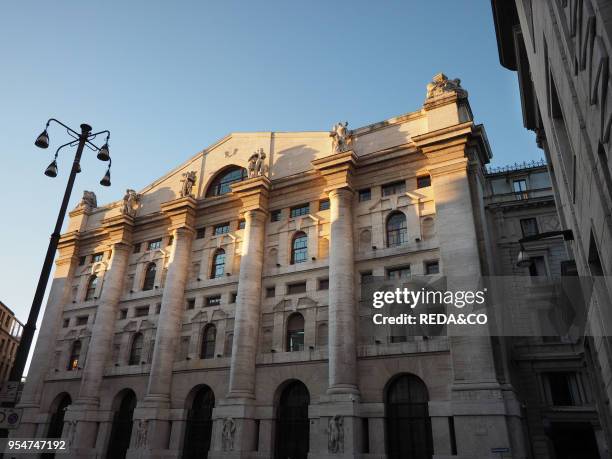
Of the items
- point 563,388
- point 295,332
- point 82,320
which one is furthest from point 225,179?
point 563,388

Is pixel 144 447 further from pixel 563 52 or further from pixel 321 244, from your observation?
pixel 563 52

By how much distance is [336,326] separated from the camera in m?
28.6

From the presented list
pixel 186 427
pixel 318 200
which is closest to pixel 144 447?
pixel 186 427

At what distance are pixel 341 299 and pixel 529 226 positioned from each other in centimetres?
1505

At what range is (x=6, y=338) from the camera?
3091 inches

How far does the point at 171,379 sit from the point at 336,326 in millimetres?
13596

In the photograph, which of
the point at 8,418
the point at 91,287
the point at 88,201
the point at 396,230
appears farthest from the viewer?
the point at 88,201

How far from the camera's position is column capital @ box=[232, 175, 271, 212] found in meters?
35.9

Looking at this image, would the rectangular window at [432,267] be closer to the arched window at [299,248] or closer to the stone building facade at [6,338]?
the arched window at [299,248]

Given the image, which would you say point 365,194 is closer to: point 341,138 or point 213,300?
point 341,138

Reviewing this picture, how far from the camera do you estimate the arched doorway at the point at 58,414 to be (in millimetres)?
38531

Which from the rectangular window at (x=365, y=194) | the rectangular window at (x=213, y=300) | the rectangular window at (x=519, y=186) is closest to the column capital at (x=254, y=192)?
the rectangular window at (x=213, y=300)

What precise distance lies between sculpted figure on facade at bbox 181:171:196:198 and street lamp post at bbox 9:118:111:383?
23174mm

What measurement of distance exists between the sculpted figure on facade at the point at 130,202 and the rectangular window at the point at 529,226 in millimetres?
31766
